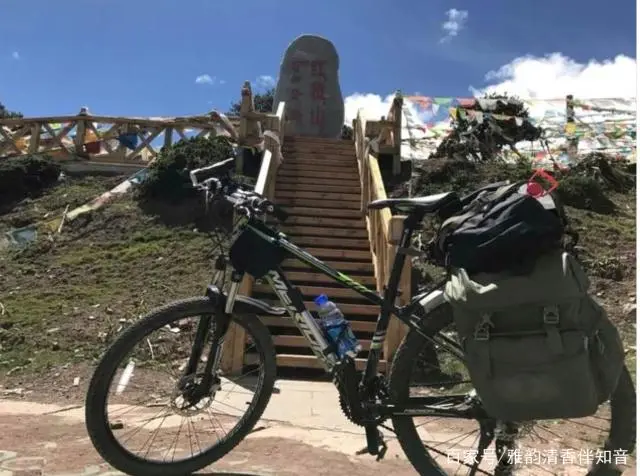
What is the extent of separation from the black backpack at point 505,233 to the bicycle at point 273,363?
0.79 feet

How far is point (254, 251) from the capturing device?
246 centimetres

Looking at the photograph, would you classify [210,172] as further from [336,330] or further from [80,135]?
[80,135]

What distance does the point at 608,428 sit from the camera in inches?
89.4

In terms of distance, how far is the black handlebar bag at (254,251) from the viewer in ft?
8.07

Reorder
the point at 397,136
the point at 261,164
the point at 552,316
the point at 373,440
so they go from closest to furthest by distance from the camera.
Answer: the point at 552,316 < the point at 373,440 < the point at 261,164 < the point at 397,136

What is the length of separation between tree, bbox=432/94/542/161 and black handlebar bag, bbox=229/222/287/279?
9636mm

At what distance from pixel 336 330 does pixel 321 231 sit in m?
4.60

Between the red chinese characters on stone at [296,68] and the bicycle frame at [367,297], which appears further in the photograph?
the red chinese characters on stone at [296,68]

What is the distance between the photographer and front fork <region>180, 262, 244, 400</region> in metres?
2.53

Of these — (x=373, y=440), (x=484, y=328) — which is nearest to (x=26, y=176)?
(x=373, y=440)

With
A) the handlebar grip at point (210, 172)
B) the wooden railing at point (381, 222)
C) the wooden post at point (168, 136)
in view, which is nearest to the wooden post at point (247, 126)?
the wooden railing at point (381, 222)

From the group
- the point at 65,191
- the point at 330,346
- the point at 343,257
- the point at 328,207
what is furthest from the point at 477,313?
the point at 65,191

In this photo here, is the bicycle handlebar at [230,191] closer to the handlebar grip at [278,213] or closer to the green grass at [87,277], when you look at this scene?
the handlebar grip at [278,213]

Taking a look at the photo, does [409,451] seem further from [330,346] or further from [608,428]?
[608,428]
